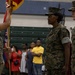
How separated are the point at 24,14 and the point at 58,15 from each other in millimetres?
11002

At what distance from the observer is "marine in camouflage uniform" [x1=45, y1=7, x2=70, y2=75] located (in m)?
5.71

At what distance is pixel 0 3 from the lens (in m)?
16.6

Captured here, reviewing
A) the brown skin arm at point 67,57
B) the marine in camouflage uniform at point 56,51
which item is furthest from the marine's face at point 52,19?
the brown skin arm at point 67,57

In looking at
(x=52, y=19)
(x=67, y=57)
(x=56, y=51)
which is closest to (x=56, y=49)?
(x=56, y=51)

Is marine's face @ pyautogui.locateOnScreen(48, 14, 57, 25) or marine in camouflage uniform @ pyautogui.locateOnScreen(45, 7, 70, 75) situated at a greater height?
marine's face @ pyautogui.locateOnScreen(48, 14, 57, 25)

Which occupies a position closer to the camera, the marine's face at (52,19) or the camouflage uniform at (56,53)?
the camouflage uniform at (56,53)

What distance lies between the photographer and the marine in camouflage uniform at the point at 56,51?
5715 mm

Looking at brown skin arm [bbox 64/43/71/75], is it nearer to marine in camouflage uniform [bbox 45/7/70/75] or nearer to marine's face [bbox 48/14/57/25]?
marine in camouflage uniform [bbox 45/7/70/75]

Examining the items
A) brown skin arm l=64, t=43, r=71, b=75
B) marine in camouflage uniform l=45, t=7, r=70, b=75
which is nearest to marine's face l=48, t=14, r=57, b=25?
marine in camouflage uniform l=45, t=7, r=70, b=75

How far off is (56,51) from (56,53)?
33mm

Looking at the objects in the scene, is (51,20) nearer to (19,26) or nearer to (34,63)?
(34,63)

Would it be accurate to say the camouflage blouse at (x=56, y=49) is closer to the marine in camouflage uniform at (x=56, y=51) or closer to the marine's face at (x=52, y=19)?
the marine in camouflage uniform at (x=56, y=51)

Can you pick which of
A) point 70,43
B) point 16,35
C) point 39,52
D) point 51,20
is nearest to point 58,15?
point 51,20

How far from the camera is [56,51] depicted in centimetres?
575
